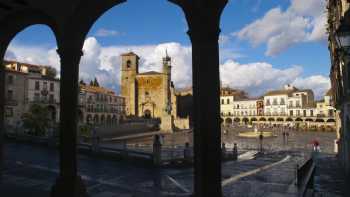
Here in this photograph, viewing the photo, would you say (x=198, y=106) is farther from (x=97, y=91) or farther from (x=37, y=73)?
(x=97, y=91)

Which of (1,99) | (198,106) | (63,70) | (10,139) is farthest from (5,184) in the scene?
(10,139)

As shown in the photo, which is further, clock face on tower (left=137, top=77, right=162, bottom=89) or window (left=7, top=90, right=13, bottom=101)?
clock face on tower (left=137, top=77, right=162, bottom=89)

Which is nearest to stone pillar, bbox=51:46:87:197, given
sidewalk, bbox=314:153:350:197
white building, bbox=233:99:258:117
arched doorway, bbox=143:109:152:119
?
sidewalk, bbox=314:153:350:197

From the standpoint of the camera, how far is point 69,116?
23.0 feet

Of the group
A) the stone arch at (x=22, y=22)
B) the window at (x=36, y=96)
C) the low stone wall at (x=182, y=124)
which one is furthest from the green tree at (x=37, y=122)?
the low stone wall at (x=182, y=124)

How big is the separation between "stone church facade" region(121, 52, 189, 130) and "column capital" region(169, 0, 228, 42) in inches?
2693

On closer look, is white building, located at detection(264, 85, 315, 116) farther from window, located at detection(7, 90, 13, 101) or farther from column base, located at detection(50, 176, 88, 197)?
column base, located at detection(50, 176, 88, 197)

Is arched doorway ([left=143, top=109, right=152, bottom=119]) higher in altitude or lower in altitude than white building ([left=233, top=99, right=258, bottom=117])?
lower

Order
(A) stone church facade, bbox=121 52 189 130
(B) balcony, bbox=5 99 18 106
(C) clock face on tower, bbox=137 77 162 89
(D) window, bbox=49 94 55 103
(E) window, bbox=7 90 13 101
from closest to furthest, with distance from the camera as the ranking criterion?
1. (B) balcony, bbox=5 99 18 106
2. (E) window, bbox=7 90 13 101
3. (D) window, bbox=49 94 55 103
4. (A) stone church facade, bbox=121 52 189 130
5. (C) clock face on tower, bbox=137 77 162 89

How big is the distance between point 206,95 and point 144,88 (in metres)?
71.8

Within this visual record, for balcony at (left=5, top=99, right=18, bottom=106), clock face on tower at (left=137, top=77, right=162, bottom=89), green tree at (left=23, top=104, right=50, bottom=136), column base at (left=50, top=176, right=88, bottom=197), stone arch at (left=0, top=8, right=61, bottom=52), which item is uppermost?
clock face on tower at (left=137, top=77, right=162, bottom=89)

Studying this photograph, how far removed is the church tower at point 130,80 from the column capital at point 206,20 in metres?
70.0

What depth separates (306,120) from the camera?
7731 cm

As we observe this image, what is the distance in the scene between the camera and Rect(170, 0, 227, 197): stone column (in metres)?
5.11
